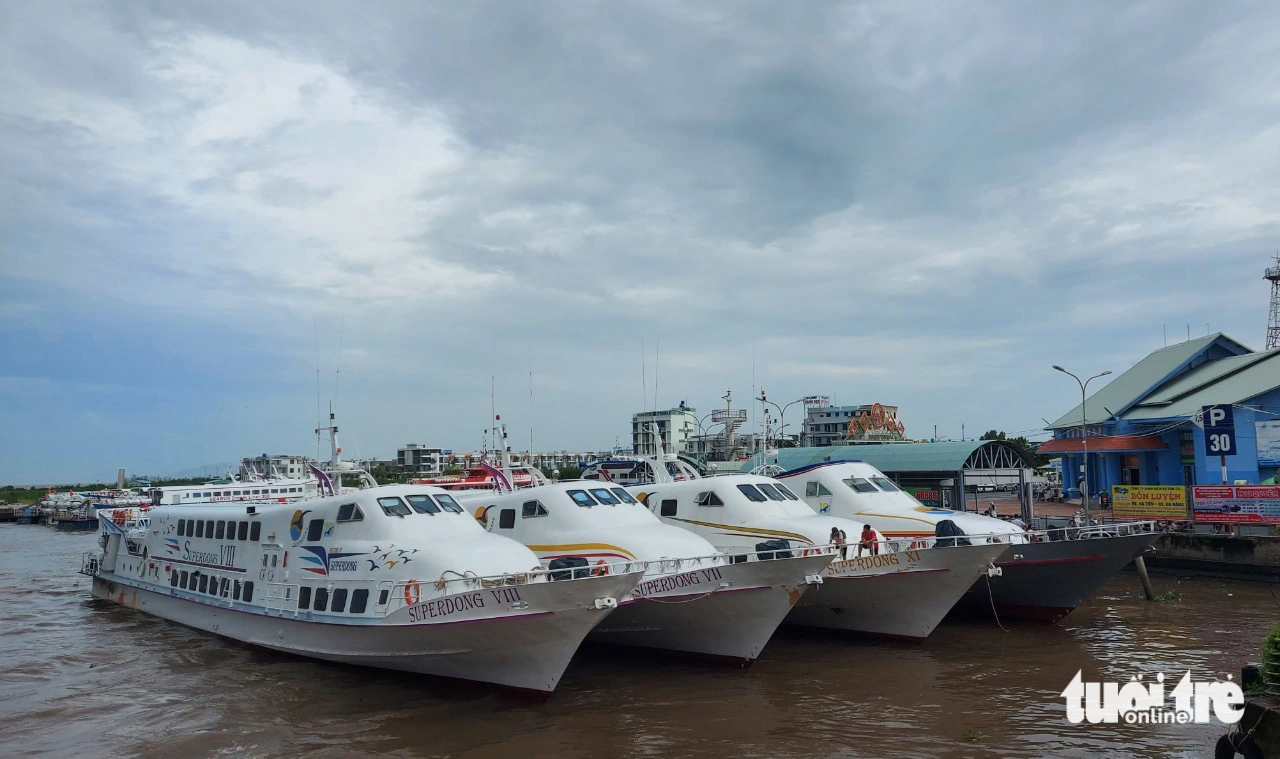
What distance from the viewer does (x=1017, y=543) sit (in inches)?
888

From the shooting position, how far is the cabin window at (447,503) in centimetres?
1929

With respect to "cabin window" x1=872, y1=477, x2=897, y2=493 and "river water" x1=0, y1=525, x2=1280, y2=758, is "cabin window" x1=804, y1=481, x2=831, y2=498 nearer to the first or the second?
"cabin window" x1=872, y1=477, x2=897, y2=493

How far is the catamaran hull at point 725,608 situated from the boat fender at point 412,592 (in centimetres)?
461

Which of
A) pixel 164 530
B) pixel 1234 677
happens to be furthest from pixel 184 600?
pixel 1234 677

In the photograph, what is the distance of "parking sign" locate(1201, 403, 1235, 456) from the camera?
36719 millimetres

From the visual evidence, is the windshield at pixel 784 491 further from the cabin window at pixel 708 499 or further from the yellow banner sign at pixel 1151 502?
the yellow banner sign at pixel 1151 502

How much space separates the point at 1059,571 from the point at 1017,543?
1.48 m

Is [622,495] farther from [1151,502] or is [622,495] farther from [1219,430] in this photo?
[1219,430]

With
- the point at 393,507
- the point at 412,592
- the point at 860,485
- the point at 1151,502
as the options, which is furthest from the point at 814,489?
the point at 1151,502

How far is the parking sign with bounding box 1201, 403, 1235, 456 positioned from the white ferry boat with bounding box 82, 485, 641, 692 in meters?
33.7

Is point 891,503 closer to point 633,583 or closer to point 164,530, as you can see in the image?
point 633,583

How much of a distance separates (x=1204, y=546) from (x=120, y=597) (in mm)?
40000

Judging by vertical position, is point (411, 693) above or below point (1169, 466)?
below

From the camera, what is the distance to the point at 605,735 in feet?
47.8
